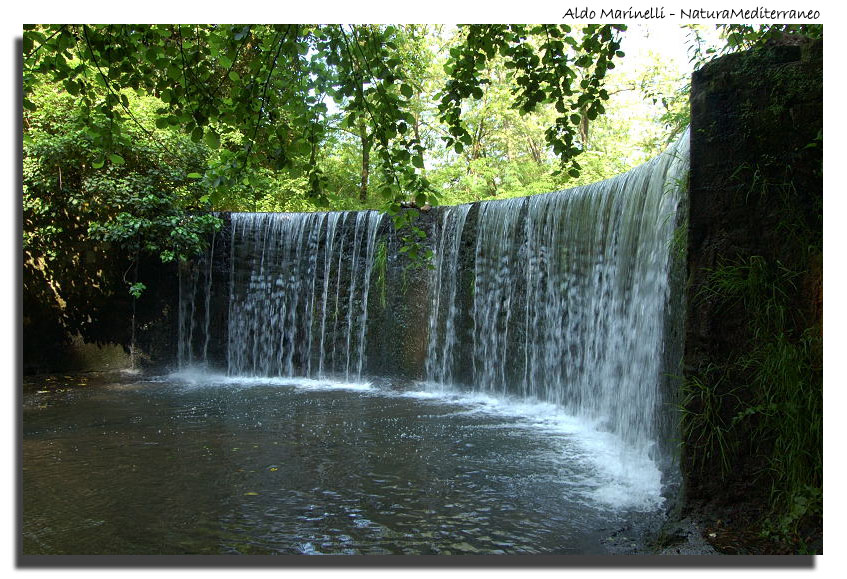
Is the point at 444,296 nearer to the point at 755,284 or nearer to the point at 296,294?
the point at 296,294

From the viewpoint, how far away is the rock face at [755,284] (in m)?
2.48

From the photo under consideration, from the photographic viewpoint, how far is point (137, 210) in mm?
8258

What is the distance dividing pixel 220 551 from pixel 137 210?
6.39 metres

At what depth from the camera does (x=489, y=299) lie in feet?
24.0

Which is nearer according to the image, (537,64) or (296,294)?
(537,64)

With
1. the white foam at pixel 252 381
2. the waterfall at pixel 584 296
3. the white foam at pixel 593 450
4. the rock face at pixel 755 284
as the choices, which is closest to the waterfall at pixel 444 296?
the waterfall at pixel 584 296

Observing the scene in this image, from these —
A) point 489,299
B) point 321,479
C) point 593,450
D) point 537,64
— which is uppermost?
point 537,64

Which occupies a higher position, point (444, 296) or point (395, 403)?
point (444, 296)

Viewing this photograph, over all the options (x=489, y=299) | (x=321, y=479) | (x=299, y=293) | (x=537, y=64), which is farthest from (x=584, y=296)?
(x=299, y=293)

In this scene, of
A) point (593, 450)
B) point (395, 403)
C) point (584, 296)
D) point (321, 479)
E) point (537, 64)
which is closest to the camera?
point (537, 64)

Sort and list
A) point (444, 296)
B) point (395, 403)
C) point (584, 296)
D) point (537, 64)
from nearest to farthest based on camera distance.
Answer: point (537, 64) < point (584, 296) < point (395, 403) < point (444, 296)

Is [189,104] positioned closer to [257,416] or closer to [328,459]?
[328,459]

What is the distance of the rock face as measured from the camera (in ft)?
8.15

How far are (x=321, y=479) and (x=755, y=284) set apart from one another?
8.76ft
